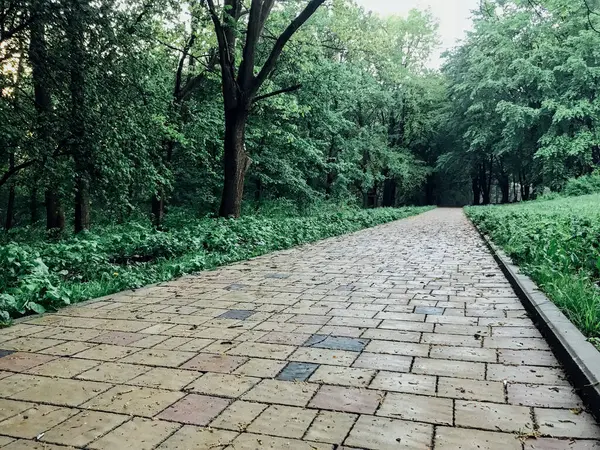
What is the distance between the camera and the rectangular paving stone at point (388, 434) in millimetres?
2016

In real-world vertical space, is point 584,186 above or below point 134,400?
above

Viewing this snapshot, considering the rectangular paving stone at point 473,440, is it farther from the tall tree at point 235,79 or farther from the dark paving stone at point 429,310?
the tall tree at point 235,79

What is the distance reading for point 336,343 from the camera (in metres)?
3.46

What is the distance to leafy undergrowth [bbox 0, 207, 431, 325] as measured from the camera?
4.62m

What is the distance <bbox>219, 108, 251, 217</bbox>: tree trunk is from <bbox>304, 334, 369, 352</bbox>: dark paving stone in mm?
8584

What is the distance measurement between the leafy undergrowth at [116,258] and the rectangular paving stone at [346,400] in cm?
302

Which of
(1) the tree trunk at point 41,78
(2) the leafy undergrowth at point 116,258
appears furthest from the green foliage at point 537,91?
(1) the tree trunk at point 41,78

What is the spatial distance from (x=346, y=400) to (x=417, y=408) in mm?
364

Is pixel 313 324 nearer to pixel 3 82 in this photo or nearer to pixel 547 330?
pixel 547 330

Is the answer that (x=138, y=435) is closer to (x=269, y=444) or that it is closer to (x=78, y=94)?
(x=269, y=444)

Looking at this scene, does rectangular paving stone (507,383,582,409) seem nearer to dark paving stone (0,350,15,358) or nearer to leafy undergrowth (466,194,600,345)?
leafy undergrowth (466,194,600,345)

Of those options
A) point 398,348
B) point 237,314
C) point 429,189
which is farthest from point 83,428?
point 429,189

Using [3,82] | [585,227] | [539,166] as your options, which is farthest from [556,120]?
[3,82]

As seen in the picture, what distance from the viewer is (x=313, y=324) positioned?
399cm
